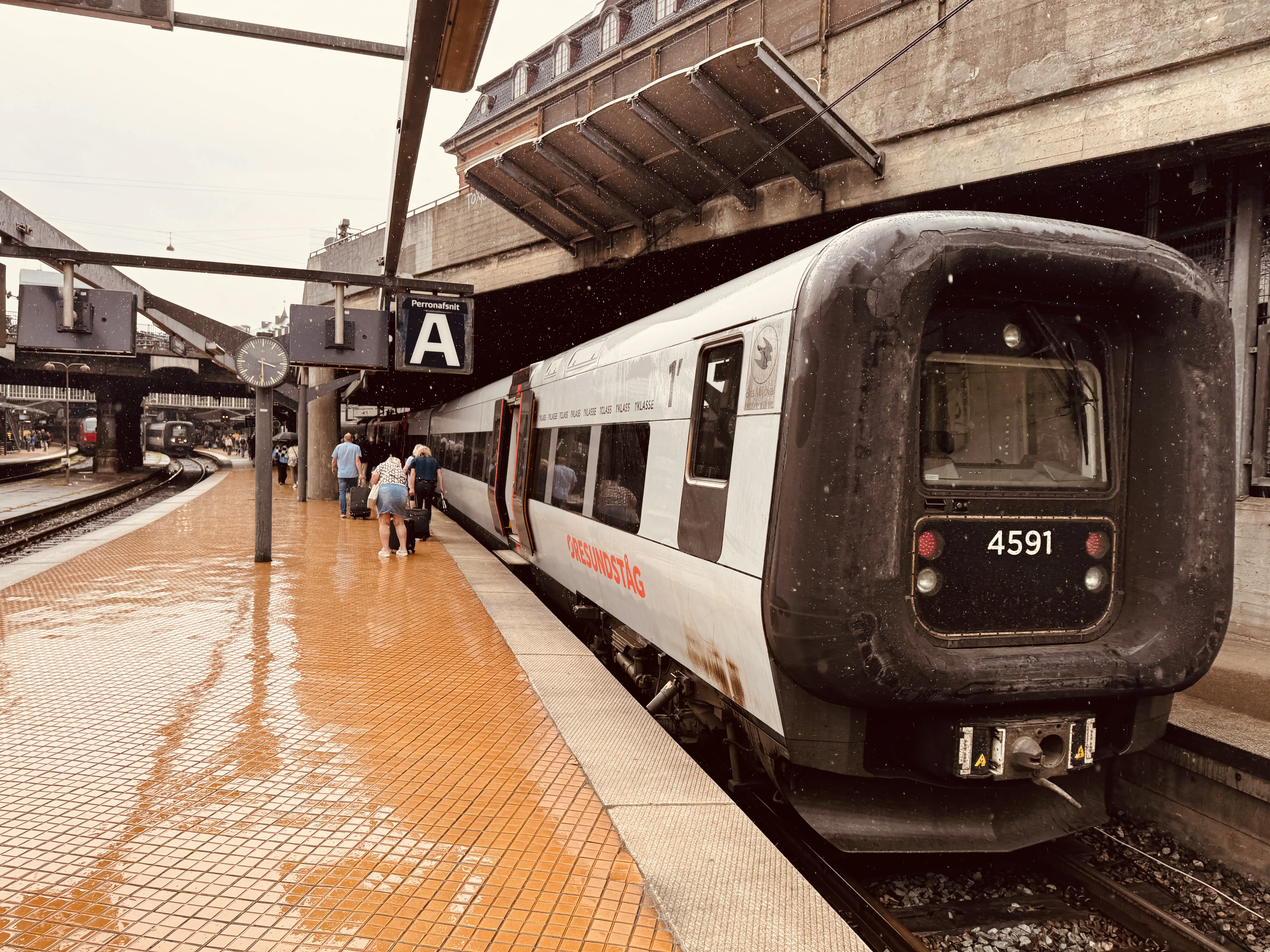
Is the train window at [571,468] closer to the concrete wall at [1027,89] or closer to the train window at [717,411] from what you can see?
the train window at [717,411]

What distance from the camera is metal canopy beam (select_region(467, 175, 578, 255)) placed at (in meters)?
13.1

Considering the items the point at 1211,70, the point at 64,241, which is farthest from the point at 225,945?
the point at 64,241

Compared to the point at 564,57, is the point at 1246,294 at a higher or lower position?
lower

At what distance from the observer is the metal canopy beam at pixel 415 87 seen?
3506 millimetres

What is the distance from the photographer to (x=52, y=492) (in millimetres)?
26453

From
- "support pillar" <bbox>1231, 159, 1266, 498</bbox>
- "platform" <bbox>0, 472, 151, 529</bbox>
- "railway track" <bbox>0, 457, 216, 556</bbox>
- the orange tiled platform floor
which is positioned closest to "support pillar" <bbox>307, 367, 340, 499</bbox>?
"railway track" <bbox>0, 457, 216, 556</bbox>

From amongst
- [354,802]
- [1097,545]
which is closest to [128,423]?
[354,802]

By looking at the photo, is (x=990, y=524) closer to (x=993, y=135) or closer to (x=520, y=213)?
(x=993, y=135)

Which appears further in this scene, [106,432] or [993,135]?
[106,432]

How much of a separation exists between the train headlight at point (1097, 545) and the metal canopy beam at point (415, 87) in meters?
3.67

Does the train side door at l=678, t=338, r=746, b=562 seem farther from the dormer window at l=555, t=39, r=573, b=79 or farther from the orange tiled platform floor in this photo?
the dormer window at l=555, t=39, r=573, b=79

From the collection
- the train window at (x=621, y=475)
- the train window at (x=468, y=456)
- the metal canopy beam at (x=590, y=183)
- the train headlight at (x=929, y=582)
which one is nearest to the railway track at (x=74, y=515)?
the train window at (x=468, y=456)

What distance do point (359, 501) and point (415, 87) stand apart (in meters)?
13.3

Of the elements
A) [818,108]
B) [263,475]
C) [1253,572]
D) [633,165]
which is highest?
[633,165]
